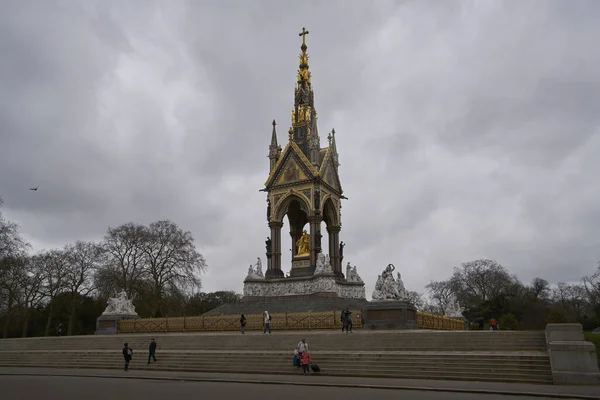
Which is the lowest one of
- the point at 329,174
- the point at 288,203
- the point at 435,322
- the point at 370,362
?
the point at 370,362

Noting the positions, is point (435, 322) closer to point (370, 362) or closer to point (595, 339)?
point (595, 339)

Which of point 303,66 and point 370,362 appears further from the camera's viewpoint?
point 303,66

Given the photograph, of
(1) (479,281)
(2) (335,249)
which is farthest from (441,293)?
(2) (335,249)

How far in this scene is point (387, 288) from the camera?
22172 millimetres

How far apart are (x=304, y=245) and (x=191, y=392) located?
2450 centimetres

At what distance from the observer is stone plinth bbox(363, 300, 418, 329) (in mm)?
21094

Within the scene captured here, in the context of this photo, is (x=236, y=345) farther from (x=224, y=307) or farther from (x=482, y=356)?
(x=224, y=307)

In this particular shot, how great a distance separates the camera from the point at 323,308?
2833 centimetres

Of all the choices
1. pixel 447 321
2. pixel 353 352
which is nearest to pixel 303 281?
pixel 447 321

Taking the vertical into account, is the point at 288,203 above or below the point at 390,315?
above

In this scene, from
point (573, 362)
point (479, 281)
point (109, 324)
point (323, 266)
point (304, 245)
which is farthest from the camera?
point (479, 281)

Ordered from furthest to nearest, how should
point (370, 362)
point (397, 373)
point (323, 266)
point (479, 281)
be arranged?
point (479, 281) < point (323, 266) < point (370, 362) < point (397, 373)

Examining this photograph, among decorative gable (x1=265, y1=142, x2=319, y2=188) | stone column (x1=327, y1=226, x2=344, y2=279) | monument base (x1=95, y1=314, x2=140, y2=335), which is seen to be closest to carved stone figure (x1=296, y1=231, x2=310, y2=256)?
stone column (x1=327, y1=226, x2=344, y2=279)

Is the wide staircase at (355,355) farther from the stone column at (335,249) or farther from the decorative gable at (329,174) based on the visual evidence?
the decorative gable at (329,174)
